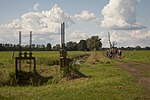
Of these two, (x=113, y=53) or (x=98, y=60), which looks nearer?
(x=98, y=60)

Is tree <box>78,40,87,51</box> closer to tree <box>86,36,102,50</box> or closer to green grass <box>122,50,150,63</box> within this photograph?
tree <box>86,36,102,50</box>

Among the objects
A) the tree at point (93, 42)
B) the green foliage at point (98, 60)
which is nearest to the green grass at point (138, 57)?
the green foliage at point (98, 60)

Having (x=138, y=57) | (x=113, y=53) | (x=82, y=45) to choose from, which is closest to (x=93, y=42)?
(x=82, y=45)

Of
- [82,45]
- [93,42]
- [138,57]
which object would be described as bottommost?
[138,57]

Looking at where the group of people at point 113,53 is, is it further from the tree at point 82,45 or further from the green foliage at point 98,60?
the tree at point 82,45

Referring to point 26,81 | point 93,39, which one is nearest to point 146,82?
point 26,81

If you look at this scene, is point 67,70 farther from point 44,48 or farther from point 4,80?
point 44,48

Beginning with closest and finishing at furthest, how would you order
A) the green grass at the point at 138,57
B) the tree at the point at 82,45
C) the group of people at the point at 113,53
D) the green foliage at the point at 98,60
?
the green foliage at the point at 98,60 < the group of people at the point at 113,53 < the green grass at the point at 138,57 < the tree at the point at 82,45

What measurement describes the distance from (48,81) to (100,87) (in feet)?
25.4

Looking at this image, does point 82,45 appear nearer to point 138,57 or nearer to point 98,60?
point 138,57

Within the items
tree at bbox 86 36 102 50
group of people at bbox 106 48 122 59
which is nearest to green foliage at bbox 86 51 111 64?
group of people at bbox 106 48 122 59

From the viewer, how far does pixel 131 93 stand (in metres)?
16.6

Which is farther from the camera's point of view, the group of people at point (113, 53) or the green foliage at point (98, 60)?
the group of people at point (113, 53)

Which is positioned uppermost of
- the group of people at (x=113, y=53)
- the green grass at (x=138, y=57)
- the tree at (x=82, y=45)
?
the tree at (x=82, y=45)
